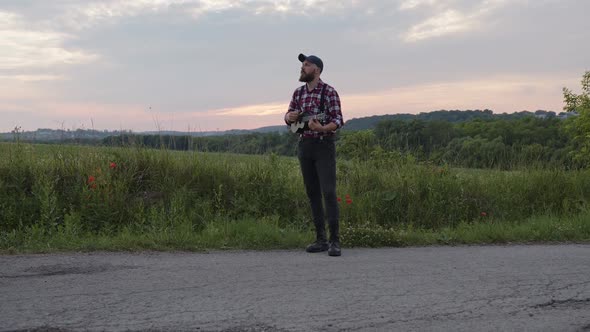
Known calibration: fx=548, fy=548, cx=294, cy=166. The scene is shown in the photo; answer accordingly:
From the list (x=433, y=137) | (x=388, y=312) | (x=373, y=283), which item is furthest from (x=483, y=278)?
(x=433, y=137)

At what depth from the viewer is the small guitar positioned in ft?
20.5

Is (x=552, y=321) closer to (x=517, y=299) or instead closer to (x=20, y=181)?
(x=517, y=299)

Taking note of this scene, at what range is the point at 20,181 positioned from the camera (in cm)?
811

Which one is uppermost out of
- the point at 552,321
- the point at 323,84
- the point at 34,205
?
the point at 323,84

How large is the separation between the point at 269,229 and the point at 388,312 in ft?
10.1

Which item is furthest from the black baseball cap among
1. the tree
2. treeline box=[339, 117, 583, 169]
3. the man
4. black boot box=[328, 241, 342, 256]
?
the tree

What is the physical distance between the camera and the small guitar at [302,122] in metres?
6.24

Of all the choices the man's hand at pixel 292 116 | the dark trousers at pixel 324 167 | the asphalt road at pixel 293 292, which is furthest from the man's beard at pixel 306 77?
the asphalt road at pixel 293 292

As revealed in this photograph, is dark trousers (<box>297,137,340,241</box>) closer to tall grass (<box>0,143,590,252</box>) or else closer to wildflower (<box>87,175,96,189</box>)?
tall grass (<box>0,143,590,252</box>)

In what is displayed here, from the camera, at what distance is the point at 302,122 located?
6.35 meters

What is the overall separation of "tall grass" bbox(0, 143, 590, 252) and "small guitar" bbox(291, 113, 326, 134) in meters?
1.35

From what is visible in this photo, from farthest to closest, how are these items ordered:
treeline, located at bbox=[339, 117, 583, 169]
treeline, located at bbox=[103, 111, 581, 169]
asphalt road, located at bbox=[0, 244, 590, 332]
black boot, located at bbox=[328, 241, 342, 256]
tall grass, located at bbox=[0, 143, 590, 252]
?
1. treeline, located at bbox=[339, 117, 583, 169]
2. treeline, located at bbox=[103, 111, 581, 169]
3. tall grass, located at bbox=[0, 143, 590, 252]
4. black boot, located at bbox=[328, 241, 342, 256]
5. asphalt road, located at bbox=[0, 244, 590, 332]

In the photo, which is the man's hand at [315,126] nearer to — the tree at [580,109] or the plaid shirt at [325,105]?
the plaid shirt at [325,105]

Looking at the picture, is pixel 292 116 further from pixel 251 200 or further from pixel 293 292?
pixel 251 200
